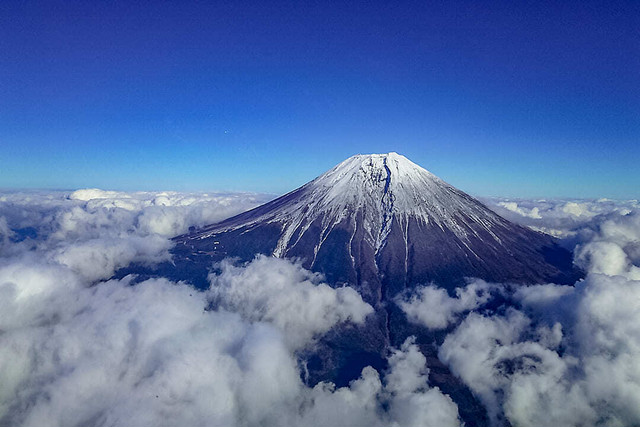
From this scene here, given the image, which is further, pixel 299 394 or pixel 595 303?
pixel 299 394

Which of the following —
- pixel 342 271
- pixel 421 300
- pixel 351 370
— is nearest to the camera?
pixel 351 370

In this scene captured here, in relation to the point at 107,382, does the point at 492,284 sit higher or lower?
higher

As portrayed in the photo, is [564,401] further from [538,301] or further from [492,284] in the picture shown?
[492,284]

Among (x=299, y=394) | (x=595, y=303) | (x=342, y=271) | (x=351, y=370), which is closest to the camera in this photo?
(x=595, y=303)

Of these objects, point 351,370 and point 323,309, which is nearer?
point 351,370

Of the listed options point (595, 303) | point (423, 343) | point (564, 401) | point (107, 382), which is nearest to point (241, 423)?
point (107, 382)

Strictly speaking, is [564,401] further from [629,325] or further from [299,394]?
[299,394]

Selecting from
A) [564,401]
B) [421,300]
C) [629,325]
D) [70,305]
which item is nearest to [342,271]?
[421,300]

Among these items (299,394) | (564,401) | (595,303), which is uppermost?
(595,303)

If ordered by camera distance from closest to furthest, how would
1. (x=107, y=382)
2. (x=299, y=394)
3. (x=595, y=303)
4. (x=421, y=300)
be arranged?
(x=107, y=382), (x=595, y=303), (x=299, y=394), (x=421, y=300)
